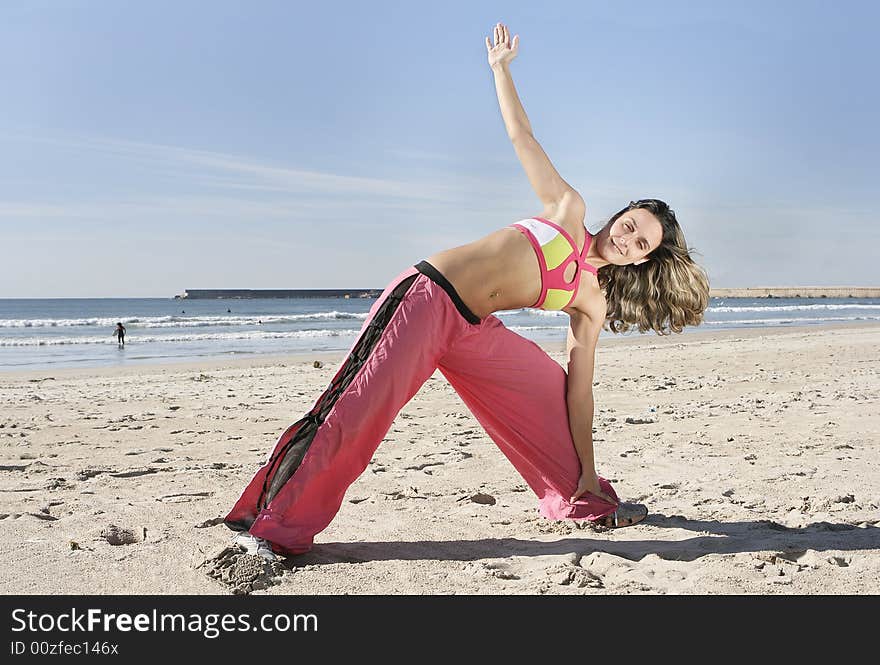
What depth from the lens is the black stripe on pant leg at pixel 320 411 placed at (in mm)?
3219

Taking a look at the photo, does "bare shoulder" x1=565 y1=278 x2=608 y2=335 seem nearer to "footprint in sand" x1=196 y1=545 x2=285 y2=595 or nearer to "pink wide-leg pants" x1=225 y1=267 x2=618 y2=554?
"pink wide-leg pants" x1=225 y1=267 x2=618 y2=554

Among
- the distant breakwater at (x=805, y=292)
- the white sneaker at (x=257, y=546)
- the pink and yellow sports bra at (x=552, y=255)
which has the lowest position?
the white sneaker at (x=257, y=546)

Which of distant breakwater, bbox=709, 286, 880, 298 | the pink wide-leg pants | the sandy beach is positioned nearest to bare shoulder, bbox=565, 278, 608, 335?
the pink wide-leg pants

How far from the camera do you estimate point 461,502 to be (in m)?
4.38

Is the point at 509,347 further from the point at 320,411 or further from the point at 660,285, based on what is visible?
the point at 320,411

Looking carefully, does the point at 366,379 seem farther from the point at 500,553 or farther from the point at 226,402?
the point at 226,402

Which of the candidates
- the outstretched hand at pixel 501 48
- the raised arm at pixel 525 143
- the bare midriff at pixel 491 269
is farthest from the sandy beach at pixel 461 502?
the outstretched hand at pixel 501 48

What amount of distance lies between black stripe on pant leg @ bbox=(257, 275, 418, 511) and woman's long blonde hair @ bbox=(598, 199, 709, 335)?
1213 mm

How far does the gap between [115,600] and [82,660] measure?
0.38 meters

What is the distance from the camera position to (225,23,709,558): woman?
Answer: 322cm

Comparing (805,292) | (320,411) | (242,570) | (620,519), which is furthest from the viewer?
(805,292)

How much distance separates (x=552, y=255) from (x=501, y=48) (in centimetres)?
99

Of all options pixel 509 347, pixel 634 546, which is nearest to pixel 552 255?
pixel 509 347

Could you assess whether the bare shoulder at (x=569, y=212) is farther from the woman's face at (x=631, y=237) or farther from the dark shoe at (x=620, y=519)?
the dark shoe at (x=620, y=519)
